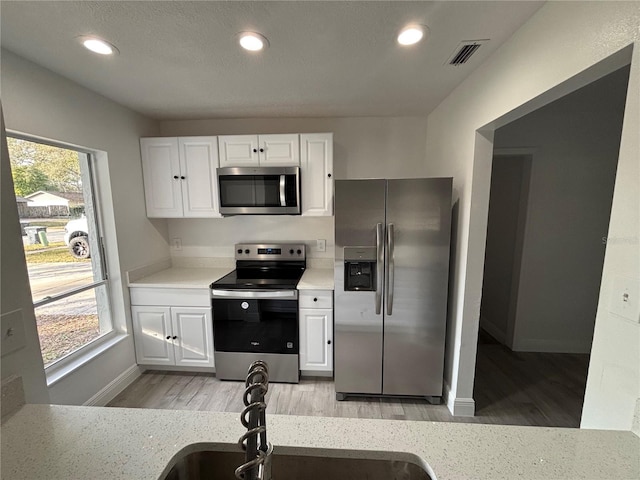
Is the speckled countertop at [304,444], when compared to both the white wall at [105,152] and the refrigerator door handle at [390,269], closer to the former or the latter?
the refrigerator door handle at [390,269]

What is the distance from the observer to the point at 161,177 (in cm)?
250

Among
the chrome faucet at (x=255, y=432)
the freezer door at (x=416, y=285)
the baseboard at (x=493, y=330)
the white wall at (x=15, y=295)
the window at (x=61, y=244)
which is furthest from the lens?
the baseboard at (x=493, y=330)

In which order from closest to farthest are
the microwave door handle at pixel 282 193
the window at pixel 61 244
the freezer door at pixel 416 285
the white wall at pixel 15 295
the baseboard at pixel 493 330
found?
1. the white wall at pixel 15 295
2. the window at pixel 61 244
3. the freezer door at pixel 416 285
4. the microwave door handle at pixel 282 193
5. the baseboard at pixel 493 330

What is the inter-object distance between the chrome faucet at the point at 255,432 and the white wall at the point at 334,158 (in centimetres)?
215

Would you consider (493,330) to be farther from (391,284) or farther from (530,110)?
(530,110)

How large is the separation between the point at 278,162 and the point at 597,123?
2960 millimetres

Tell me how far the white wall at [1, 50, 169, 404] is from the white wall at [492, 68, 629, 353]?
349 cm

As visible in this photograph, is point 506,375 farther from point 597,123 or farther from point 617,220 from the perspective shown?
point 597,123

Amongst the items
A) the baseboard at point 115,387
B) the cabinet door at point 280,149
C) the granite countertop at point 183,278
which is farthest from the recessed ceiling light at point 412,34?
the baseboard at point 115,387

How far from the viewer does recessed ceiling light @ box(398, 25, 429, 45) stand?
1.27m

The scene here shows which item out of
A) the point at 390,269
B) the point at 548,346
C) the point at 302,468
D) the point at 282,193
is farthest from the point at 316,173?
the point at 548,346

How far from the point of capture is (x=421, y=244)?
1.94m

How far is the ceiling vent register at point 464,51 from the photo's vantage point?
1.39 meters

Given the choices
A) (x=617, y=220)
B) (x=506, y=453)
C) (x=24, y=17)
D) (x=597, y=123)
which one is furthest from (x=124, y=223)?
(x=597, y=123)
